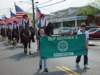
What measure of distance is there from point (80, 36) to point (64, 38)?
773 millimetres

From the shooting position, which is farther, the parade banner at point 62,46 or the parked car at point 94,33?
the parked car at point 94,33

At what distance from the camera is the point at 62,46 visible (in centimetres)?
1541

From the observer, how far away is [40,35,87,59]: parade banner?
592 inches

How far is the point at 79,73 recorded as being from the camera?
1418 centimetres

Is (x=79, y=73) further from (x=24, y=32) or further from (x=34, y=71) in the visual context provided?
(x=24, y=32)

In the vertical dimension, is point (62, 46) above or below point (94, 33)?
above

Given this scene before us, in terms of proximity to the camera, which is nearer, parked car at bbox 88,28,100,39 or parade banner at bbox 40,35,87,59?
parade banner at bbox 40,35,87,59

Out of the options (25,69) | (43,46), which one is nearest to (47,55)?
(43,46)

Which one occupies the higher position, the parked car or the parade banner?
the parade banner

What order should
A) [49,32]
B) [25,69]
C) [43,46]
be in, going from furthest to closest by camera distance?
[49,32] → [25,69] → [43,46]

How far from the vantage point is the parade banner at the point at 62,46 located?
1504 cm

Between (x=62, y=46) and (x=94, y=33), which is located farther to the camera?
(x=94, y=33)

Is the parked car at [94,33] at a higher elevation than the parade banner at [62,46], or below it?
below

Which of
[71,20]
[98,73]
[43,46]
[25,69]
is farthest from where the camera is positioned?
[71,20]
